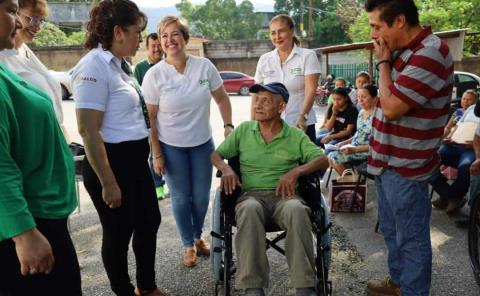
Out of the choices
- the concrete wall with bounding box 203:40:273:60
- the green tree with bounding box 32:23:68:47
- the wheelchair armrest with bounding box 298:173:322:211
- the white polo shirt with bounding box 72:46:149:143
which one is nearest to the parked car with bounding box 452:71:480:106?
the wheelchair armrest with bounding box 298:173:322:211

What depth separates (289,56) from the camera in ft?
11.8

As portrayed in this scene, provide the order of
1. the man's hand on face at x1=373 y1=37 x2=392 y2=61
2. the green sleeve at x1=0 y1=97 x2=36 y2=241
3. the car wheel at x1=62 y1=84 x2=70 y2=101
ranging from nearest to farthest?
1. the green sleeve at x1=0 y1=97 x2=36 y2=241
2. the man's hand on face at x1=373 y1=37 x2=392 y2=61
3. the car wheel at x1=62 y1=84 x2=70 y2=101

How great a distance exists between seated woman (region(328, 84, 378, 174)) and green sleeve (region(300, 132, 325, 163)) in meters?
1.74

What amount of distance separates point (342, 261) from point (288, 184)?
1105 millimetres

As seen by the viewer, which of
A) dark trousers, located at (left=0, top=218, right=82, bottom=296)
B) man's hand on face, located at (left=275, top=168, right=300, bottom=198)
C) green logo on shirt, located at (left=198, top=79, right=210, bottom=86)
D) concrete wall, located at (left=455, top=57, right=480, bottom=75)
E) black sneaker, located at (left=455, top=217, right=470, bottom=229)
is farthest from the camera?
concrete wall, located at (left=455, top=57, right=480, bottom=75)

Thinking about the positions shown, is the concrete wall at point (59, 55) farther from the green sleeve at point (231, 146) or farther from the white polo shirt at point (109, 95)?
the white polo shirt at point (109, 95)

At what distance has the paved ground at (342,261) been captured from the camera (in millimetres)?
2941

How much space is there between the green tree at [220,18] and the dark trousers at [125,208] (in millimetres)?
46362

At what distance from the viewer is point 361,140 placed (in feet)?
15.0

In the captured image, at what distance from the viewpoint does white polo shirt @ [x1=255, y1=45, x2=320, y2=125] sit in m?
3.56

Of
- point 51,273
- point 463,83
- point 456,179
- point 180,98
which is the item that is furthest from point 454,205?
point 463,83

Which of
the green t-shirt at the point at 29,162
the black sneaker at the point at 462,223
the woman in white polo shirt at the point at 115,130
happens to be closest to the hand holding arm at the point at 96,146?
the woman in white polo shirt at the point at 115,130

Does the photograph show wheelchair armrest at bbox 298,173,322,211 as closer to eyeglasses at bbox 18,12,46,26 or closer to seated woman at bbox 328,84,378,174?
seated woman at bbox 328,84,378,174

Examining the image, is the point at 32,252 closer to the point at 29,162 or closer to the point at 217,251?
the point at 29,162
